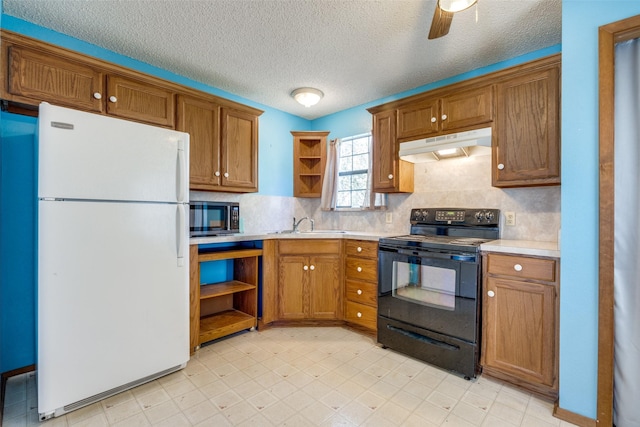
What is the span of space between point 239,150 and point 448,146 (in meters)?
1.99

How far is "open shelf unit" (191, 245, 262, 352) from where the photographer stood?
2.44 m

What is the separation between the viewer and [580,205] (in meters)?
1.65

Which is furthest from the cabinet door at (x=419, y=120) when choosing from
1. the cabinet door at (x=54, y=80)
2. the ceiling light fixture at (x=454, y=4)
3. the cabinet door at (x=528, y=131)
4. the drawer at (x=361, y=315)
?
the cabinet door at (x=54, y=80)

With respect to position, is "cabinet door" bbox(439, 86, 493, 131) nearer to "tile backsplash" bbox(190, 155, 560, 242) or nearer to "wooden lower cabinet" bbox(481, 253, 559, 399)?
"tile backsplash" bbox(190, 155, 560, 242)

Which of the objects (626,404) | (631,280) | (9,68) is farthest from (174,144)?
(626,404)

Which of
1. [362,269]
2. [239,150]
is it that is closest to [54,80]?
[239,150]

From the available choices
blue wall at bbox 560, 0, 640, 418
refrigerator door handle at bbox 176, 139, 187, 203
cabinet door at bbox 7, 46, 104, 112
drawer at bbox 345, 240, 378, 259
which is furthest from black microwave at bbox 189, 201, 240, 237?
blue wall at bbox 560, 0, 640, 418

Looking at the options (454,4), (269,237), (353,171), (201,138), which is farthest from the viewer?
(353,171)

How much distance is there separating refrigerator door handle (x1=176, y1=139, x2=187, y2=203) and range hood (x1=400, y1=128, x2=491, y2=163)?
1930 millimetres

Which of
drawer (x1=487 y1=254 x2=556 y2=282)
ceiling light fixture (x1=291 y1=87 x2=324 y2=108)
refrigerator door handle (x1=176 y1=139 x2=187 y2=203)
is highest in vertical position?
ceiling light fixture (x1=291 y1=87 x2=324 y2=108)

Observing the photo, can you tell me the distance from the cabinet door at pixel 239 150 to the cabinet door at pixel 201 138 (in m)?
0.08

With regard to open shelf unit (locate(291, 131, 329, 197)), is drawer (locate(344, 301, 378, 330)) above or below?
below

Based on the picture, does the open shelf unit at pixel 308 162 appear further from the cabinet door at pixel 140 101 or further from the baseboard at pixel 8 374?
the baseboard at pixel 8 374

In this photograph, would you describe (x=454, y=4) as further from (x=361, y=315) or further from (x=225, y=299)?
(x=225, y=299)
